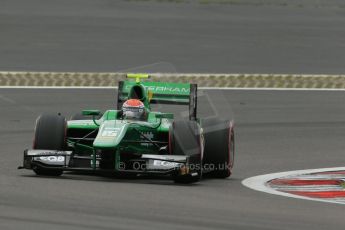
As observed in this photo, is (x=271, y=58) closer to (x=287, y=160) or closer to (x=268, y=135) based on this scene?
(x=268, y=135)

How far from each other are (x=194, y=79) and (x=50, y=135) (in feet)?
31.2

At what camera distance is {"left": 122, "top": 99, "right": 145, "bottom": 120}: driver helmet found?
507 inches

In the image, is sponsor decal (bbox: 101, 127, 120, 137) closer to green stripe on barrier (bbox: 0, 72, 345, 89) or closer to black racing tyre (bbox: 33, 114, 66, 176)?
black racing tyre (bbox: 33, 114, 66, 176)

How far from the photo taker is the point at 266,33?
2827 centimetres

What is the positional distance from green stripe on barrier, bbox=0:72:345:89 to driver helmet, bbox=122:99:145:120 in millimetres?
8121

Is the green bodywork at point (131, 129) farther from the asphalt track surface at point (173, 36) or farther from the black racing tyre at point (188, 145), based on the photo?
the asphalt track surface at point (173, 36)

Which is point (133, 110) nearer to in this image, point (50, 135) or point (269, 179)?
point (50, 135)

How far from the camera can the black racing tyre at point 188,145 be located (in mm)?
12125

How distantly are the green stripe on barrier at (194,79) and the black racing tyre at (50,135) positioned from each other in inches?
340

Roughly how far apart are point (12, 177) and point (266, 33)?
1698 centimetres

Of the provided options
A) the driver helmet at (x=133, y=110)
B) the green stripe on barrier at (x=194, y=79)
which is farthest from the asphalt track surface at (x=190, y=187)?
the green stripe on barrier at (x=194, y=79)

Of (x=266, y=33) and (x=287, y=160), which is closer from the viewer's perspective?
(x=287, y=160)

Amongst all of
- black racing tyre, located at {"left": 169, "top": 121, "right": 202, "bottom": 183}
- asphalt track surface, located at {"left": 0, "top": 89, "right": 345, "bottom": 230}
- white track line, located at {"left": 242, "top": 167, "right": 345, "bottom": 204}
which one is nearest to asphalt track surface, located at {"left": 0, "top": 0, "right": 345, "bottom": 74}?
asphalt track surface, located at {"left": 0, "top": 89, "right": 345, "bottom": 230}

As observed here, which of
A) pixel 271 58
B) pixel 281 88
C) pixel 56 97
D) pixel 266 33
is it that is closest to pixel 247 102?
pixel 281 88
